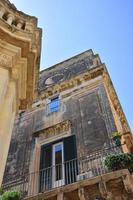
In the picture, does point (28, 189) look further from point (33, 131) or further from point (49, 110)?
point (49, 110)

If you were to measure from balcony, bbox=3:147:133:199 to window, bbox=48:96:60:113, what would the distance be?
162 inches

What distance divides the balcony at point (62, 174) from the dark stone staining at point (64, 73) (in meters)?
7.37

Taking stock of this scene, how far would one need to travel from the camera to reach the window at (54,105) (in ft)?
47.7

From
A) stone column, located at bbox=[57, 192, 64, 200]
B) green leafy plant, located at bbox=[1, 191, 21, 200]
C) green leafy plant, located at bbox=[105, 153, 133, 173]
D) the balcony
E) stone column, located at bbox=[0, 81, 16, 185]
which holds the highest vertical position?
the balcony

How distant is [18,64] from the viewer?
4461 mm

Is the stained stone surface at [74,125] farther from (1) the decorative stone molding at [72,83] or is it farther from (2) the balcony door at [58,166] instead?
(2) the balcony door at [58,166]

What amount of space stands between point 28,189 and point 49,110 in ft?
16.8

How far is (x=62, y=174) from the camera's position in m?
10.4

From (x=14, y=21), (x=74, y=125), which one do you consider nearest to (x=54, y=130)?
(x=74, y=125)

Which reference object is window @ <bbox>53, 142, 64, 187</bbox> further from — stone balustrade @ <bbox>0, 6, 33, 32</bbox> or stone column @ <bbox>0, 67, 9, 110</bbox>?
stone column @ <bbox>0, 67, 9, 110</bbox>

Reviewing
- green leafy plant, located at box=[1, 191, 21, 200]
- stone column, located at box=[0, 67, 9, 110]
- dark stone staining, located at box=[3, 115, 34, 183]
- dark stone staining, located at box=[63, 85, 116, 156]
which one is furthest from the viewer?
dark stone staining, located at box=[3, 115, 34, 183]

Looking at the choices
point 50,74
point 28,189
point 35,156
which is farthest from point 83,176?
point 50,74

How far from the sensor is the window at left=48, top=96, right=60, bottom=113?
14551 mm

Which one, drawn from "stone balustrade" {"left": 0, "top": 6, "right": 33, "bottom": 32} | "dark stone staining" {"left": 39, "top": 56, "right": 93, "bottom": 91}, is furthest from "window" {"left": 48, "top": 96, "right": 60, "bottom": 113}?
"stone balustrade" {"left": 0, "top": 6, "right": 33, "bottom": 32}
